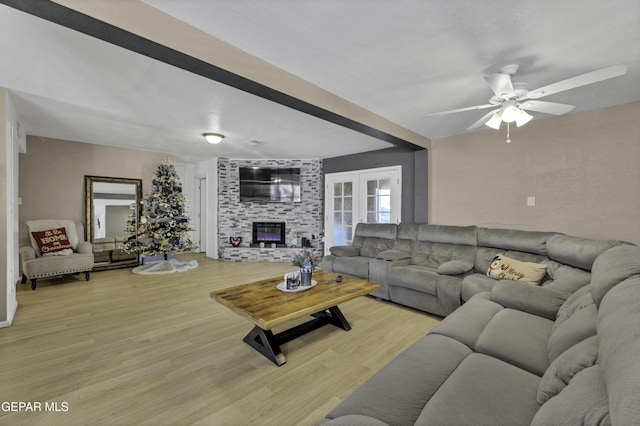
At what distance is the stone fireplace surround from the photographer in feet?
21.9

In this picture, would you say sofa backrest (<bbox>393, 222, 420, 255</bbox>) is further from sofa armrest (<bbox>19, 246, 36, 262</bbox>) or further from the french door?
sofa armrest (<bbox>19, 246, 36, 262</bbox>)

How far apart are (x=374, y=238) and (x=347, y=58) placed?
10.5 ft

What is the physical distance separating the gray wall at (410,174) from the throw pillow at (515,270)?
1.64 m

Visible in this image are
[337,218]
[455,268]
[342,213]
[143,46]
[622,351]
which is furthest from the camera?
[337,218]

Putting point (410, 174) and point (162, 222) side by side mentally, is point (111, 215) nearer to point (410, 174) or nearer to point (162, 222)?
point (162, 222)

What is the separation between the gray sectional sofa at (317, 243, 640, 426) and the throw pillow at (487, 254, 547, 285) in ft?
2.58

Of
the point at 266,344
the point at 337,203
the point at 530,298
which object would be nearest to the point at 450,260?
the point at 530,298

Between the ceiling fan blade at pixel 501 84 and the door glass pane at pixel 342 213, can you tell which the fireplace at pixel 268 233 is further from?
the ceiling fan blade at pixel 501 84

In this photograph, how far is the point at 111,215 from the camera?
18.5 ft

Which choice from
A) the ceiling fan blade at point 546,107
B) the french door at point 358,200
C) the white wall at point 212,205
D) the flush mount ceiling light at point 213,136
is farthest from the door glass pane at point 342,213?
the ceiling fan blade at point 546,107

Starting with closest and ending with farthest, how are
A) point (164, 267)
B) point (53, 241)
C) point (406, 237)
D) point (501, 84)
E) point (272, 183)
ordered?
1. point (501, 84)
2. point (406, 237)
3. point (53, 241)
4. point (164, 267)
5. point (272, 183)

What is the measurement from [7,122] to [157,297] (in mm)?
2585

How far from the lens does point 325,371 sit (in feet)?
7.08

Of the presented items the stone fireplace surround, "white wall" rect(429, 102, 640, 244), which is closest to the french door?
the stone fireplace surround
